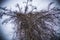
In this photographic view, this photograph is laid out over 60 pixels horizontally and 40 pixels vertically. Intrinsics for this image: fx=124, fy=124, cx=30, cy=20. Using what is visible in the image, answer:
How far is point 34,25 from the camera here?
175 cm

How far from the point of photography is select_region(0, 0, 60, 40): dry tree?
1721mm

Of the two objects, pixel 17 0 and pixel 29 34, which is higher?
pixel 17 0

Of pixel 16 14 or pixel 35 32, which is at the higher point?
pixel 16 14

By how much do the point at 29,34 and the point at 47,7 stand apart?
18.3 inches

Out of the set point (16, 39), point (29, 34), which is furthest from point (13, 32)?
point (29, 34)

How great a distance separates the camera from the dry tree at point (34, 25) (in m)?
1.72

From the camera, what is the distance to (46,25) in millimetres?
1745

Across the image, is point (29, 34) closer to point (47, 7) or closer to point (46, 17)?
point (46, 17)

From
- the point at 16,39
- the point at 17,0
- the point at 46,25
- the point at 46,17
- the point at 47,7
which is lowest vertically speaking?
the point at 16,39

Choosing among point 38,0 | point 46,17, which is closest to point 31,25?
point 46,17

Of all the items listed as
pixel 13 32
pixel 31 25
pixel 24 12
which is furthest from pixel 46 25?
pixel 13 32

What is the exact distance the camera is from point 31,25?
5.76 ft

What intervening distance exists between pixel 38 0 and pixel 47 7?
6.5 inches

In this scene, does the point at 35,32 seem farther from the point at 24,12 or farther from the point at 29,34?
the point at 24,12
